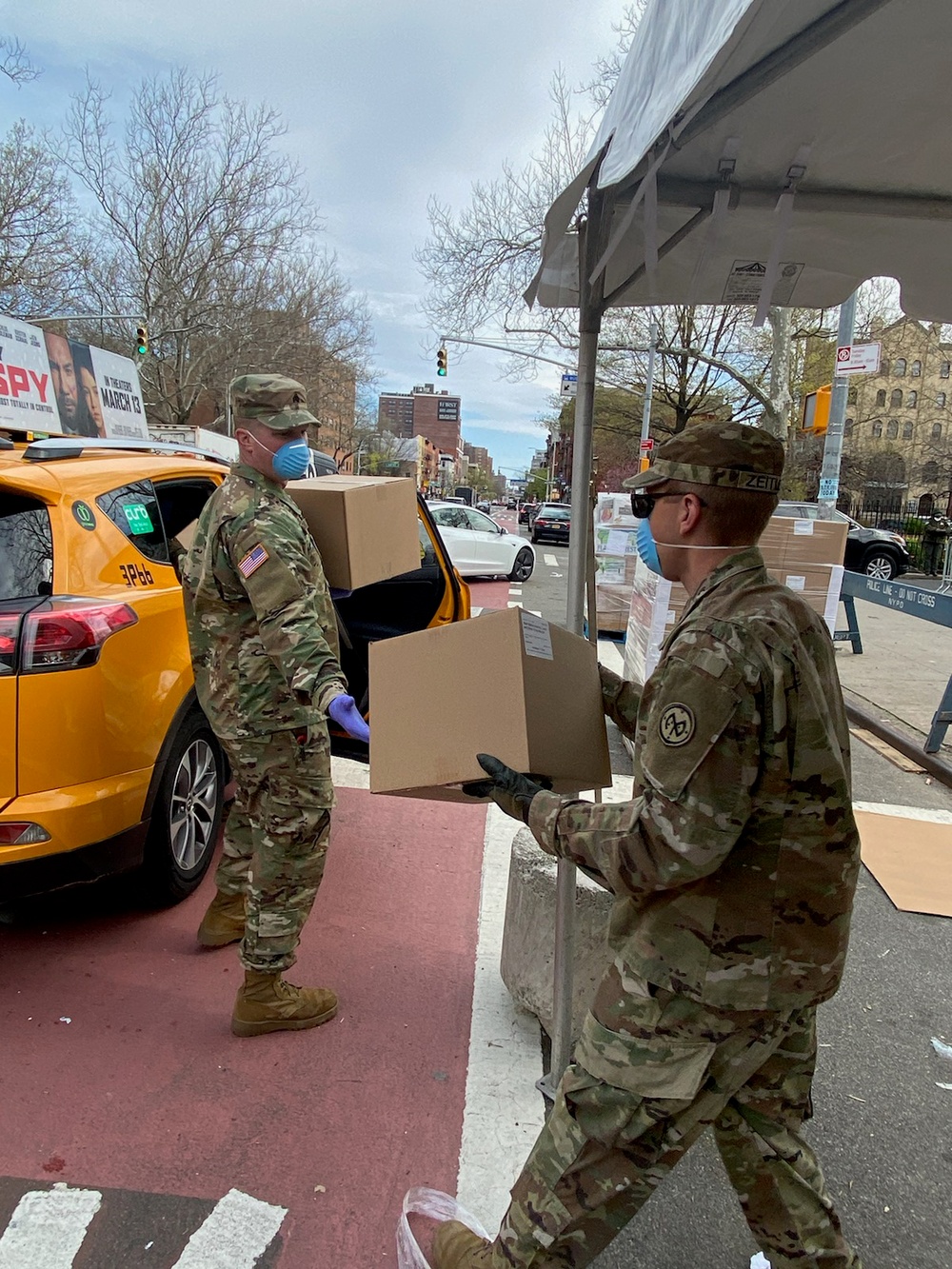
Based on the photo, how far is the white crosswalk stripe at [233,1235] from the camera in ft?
6.16

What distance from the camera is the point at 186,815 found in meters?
3.40

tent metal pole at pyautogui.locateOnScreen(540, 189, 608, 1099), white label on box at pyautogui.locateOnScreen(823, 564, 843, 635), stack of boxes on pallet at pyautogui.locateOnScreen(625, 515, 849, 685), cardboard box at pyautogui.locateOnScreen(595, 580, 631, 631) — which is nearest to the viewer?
tent metal pole at pyautogui.locateOnScreen(540, 189, 608, 1099)

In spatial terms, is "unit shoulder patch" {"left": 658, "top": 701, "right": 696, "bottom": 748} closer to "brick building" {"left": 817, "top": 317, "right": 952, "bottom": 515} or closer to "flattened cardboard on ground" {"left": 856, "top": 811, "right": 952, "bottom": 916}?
"flattened cardboard on ground" {"left": 856, "top": 811, "right": 952, "bottom": 916}

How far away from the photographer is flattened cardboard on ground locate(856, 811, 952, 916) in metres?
3.90

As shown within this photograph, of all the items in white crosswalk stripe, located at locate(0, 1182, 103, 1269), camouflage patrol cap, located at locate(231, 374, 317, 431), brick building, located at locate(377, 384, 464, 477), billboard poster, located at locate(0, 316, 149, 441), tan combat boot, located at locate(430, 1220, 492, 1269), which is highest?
brick building, located at locate(377, 384, 464, 477)

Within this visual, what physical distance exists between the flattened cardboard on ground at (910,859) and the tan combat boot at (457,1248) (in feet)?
8.67

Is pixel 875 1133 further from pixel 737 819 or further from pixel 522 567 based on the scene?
pixel 522 567

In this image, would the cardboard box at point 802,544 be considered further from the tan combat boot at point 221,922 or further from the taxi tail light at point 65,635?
the taxi tail light at point 65,635

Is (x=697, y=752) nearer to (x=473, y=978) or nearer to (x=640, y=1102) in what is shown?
(x=640, y=1102)

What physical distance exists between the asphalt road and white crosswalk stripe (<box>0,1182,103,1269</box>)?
4.05 ft

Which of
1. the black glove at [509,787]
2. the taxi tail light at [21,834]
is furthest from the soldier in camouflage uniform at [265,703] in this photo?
the black glove at [509,787]

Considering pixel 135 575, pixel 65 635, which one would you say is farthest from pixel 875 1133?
pixel 135 575

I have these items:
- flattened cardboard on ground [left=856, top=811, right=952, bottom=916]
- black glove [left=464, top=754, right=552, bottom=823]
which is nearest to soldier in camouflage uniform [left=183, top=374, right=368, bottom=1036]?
black glove [left=464, top=754, right=552, bottom=823]

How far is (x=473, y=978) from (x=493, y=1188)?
962 mm
